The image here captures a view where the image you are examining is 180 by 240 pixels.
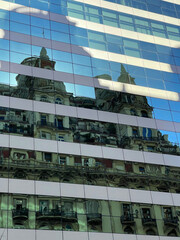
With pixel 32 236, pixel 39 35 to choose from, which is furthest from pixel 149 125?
pixel 32 236

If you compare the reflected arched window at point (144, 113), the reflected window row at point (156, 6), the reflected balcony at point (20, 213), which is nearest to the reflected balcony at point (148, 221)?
the reflected balcony at point (20, 213)

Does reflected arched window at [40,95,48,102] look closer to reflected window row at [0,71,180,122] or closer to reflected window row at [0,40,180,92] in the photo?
reflected window row at [0,71,180,122]

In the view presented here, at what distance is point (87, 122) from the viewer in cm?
3900

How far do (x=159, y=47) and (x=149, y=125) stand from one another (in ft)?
36.4

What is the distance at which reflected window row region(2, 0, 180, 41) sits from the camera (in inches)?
1767

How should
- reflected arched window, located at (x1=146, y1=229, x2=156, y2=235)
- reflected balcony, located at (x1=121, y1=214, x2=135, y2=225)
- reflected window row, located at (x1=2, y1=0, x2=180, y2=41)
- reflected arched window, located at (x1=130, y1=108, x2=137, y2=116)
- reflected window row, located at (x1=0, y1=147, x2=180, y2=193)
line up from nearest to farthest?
reflected window row, located at (x1=0, y1=147, x2=180, y2=193)
reflected balcony, located at (x1=121, y1=214, x2=135, y2=225)
reflected arched window, located at (x1=146, y1=229, x2=156, y2=235)
reflected arched window, located at (x1=130, y1=108, x2=137, y2=116)
reflected window row, located at (x1=2, y1=0, x2=180, y2=41)

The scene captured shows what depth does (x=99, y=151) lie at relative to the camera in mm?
37656

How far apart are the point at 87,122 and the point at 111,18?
48.8ft

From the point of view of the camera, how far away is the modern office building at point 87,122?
33469 mm

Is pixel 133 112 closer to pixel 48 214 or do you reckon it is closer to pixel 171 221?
pixel 171 221

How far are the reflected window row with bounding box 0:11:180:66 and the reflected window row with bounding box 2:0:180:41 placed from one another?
1.82m

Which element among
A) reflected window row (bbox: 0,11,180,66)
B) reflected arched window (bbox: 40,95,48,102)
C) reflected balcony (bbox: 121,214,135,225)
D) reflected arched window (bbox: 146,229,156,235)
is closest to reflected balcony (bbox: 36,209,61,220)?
reflected balcony (bbox: 121,214,135,225)

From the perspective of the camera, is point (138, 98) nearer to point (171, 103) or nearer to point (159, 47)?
point (171, 103)

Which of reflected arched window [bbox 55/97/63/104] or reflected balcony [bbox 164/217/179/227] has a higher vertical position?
reflected arched window [bbox 55/97/63/104]
